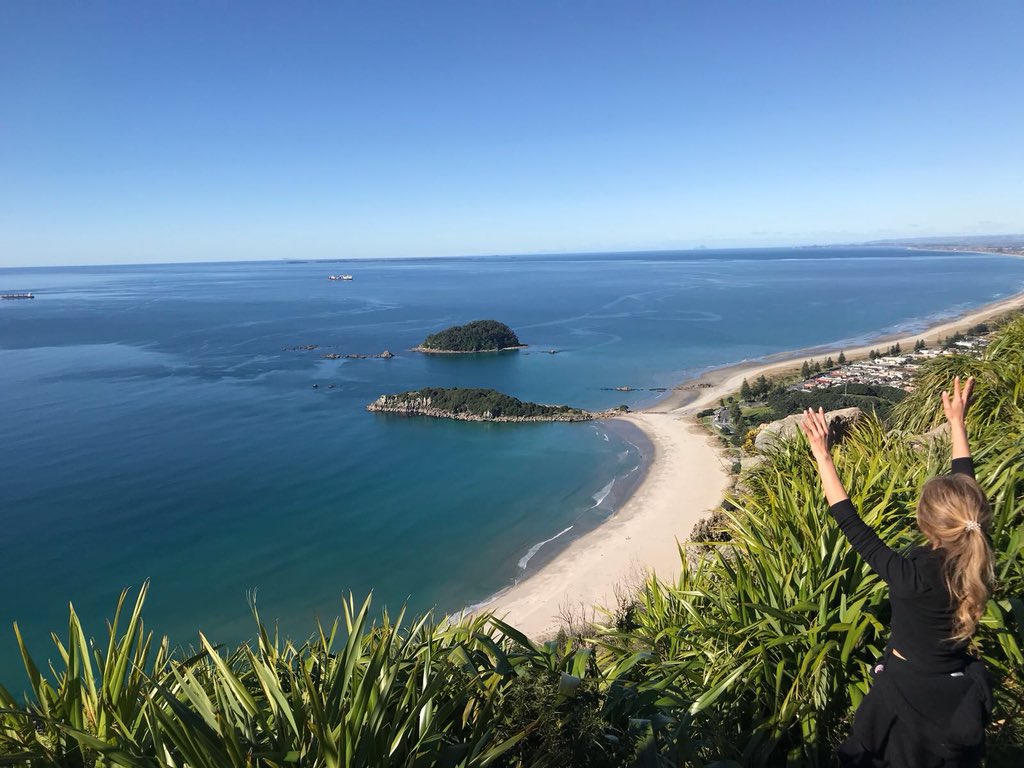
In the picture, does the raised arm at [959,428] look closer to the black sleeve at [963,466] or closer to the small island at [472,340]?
the black sleeve at [963,466]

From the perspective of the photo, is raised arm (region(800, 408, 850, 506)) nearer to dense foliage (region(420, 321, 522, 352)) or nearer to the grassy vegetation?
the grassy vegetation

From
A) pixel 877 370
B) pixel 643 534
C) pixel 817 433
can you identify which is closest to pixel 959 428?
pixel 817 433

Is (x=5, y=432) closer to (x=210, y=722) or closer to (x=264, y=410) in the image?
Result: (x=264, y=410)

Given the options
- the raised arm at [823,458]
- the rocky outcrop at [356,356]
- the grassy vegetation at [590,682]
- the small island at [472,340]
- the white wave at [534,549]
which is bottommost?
the white wave at [534,549]

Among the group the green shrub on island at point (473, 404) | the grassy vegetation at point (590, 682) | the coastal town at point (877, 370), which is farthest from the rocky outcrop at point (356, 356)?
the grassy vegetation at point (590, 682)

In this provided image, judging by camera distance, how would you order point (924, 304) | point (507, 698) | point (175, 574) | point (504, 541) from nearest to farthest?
point (507, 698)
point (175, 574)
point (504, 541)
point (924, 304)

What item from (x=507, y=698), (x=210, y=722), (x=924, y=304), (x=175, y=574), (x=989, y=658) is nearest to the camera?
(x=210, y=722)

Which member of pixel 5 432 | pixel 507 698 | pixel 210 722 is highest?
pixel 210 722

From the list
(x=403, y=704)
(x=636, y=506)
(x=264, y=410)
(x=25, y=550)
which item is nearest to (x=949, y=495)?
(x=403, y=704)
